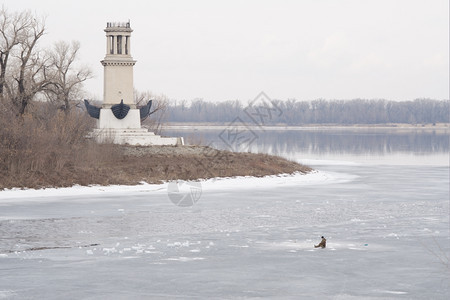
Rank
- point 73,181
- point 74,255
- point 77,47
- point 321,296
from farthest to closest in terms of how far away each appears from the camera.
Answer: point 77,47 → point 73,181 → point 74,255 → point 321,296

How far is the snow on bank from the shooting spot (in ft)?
89.9

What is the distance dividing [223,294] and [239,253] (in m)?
3.88

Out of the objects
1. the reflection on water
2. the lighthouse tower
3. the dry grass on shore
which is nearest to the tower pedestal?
the lighthouse tower

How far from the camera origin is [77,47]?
54531mm

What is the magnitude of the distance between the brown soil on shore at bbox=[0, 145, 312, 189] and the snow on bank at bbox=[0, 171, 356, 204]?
617mm

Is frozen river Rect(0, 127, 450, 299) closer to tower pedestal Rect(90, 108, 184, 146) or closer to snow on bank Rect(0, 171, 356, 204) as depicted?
snow on bank Rect(0, 171, 356, 204)

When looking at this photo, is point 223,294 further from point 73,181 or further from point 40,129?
point 40,129

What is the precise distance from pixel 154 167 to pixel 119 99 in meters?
6.84

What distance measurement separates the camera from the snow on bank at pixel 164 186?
89.9 feet

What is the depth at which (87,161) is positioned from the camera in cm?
3362

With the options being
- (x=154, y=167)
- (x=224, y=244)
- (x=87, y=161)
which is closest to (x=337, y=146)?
(x=154, y=167)

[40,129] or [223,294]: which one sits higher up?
[40,129]

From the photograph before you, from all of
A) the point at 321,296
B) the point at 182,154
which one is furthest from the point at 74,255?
the point at 182,154

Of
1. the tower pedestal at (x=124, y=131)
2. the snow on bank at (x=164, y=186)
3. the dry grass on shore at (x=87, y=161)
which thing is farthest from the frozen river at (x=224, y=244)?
the tower pedestal at (x=124, y=131)
